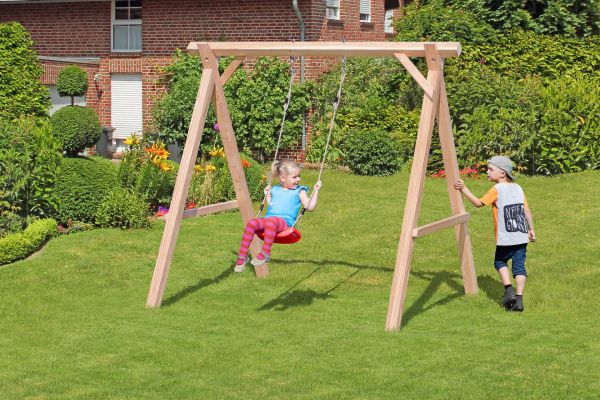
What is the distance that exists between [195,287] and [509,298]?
3.58 metres

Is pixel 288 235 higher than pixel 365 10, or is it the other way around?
pixel 365 10

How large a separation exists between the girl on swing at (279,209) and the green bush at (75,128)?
20.3 feet

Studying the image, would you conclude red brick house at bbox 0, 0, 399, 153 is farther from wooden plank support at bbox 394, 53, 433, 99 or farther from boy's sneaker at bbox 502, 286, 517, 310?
wooden plank support at bbox 394, 53, 433, 99

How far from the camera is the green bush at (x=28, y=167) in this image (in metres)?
15.9

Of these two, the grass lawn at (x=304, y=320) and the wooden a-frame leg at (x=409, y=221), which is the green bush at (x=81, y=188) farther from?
the wooden a-frame leg at (x=409, y=221)

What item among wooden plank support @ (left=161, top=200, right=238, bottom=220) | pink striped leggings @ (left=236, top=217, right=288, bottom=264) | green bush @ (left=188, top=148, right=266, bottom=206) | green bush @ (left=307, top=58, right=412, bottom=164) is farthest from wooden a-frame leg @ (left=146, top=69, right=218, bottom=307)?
green bush @ (left=307, top=58, right=412, bottom=164)

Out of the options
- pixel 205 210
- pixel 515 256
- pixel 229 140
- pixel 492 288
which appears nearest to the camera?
pixel 515 256

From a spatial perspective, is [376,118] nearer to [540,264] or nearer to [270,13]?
[270,13]

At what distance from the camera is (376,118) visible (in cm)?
A: 2475

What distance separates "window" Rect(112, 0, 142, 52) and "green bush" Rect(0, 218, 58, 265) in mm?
14059

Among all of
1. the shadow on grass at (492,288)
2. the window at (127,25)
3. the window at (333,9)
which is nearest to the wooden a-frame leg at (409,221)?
the shadow on grass at (492,288)

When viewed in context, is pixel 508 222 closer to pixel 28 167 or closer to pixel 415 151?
pixel 415 151

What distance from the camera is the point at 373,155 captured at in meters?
22.3

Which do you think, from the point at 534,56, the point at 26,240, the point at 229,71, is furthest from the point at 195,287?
the point at 534,56
